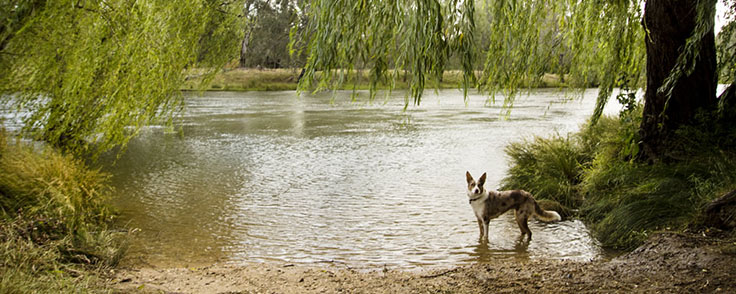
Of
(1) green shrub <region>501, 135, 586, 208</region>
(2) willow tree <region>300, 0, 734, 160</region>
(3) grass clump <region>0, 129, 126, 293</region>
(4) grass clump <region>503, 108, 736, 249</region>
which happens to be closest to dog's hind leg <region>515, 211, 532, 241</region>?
(4) grass clump <region>503, 108, 736, 249</region>

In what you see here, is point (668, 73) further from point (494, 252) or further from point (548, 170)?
point (494, 252)

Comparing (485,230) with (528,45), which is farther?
(485,230)

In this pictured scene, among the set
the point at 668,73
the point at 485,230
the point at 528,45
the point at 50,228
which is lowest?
the point at 485,230

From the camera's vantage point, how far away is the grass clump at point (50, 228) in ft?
13.2

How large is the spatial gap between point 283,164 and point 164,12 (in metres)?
5.77

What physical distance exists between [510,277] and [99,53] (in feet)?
15.3

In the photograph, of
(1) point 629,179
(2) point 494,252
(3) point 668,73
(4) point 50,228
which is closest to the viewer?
(4) point 50,228

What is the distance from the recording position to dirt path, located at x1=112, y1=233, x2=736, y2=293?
430 cm

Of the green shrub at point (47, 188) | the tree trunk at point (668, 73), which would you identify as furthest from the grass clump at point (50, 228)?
the tree trunk at point (668, 73)

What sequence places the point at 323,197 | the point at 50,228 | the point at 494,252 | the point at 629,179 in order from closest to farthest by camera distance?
the point at 50,228, the point at 494,252, the point at 629,179, the point at 323,197

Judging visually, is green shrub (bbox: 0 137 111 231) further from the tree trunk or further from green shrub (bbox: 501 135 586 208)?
the tree trunk

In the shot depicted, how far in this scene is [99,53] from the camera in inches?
254

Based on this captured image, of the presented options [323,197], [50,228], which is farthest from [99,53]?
[323,197]

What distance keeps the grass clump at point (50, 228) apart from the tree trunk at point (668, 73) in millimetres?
5576
